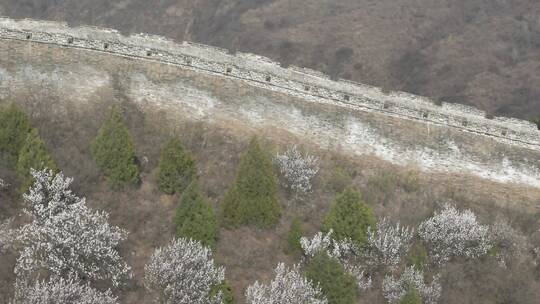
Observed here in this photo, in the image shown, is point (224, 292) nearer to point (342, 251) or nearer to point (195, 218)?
point (195, 218)

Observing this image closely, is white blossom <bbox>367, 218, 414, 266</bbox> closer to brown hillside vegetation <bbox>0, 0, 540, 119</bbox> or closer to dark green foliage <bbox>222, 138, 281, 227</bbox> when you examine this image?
dark green foliage <bbox>222, 138, 281, 227</bbox>

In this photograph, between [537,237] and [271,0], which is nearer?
[537,237]

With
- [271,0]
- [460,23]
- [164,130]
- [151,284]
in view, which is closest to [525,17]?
[460,23]

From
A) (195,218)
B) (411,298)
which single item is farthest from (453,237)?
(195,218)

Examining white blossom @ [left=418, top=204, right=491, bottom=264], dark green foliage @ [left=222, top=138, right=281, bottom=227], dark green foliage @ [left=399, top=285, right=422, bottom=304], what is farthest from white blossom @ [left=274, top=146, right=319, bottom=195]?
dark green foliage @ [left=399, top=285, right=422, bottom=304]

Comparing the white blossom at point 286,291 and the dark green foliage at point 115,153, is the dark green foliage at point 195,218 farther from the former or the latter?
the dark green foliage at point 115,153

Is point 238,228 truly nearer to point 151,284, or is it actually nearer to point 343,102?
point 151,284

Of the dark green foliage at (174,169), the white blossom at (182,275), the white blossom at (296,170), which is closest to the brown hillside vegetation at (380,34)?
the white blossom at (296,170)
